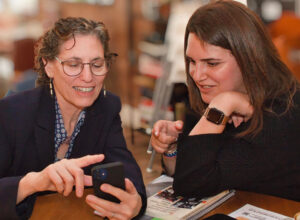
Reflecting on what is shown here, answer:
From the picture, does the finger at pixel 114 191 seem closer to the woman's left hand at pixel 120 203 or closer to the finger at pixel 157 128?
the woman's left hand at pixel 120 203

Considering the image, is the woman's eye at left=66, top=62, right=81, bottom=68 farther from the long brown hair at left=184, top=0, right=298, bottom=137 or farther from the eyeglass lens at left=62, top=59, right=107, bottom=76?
the long brown hair at left=184, top=0, right=298, bottom=137

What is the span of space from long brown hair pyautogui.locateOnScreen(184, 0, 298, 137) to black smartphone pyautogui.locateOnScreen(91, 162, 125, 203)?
56cm

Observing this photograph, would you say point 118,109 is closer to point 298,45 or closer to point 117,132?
point 117,132

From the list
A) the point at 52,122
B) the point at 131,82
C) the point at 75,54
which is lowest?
the point at 131,82

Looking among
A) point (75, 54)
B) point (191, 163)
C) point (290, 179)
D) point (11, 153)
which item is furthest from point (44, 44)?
point (290, 179)

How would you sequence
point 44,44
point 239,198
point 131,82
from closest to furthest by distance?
point 239,198
point 44,44
point 131,82

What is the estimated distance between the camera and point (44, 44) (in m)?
1.85

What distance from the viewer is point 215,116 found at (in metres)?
1.60

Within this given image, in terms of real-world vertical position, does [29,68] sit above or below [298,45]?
below

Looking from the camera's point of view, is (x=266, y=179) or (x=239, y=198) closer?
(x=239, y=198)

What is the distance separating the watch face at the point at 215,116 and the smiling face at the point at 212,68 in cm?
13

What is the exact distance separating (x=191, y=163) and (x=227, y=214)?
0.26 metres

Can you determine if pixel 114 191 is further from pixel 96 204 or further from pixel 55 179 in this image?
pixel 55 179

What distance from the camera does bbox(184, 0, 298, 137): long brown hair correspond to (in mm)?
1598
